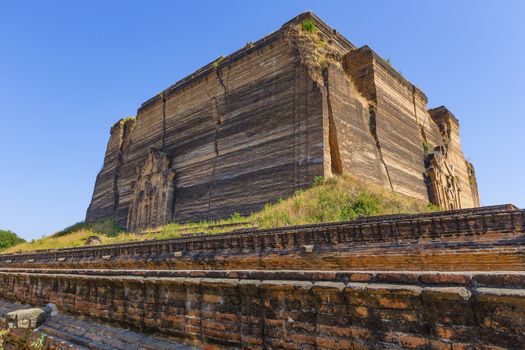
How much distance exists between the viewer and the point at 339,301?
2.74 meters

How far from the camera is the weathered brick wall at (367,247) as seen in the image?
4832 millimetres

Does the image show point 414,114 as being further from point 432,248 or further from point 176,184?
point 432,248

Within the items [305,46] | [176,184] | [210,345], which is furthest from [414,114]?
[210,345]

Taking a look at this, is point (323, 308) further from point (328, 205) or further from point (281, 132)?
point (281, 132)

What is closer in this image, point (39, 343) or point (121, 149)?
point (39, 343)

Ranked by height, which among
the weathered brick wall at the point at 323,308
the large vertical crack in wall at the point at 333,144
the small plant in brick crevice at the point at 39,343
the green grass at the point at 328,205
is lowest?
the small plant in brick crevice at the point at 39,343

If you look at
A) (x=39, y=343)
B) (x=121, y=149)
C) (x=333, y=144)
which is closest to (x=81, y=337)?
(x=39, y=343)

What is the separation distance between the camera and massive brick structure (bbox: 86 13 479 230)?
44.6ft

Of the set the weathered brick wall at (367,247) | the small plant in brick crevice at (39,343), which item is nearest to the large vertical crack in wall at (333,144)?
the weathered brick wall at (367,247)

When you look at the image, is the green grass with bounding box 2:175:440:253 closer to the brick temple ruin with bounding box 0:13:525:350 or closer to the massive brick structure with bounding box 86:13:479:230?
the massive brick structure with bounding box 86:13:479:230

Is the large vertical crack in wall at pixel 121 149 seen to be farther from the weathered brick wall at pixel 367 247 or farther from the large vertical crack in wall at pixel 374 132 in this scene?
the weathered brick wall at pixel 367 247

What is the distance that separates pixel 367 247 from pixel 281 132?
906cm

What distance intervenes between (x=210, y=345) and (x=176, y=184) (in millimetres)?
15761

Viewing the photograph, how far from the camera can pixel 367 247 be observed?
5.68m
